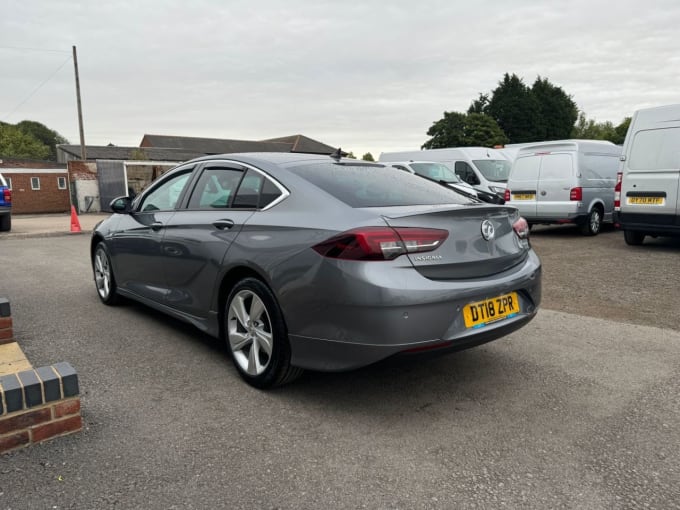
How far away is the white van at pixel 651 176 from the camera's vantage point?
873 centimetres

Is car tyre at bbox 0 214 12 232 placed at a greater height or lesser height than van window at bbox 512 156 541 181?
lesser

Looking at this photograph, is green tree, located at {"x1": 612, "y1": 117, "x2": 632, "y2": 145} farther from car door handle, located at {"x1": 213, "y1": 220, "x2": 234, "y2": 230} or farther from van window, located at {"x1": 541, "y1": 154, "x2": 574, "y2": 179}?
car door handle, located at {"x1": 213, "y1": 220, "x2": 234, "y2": 230}

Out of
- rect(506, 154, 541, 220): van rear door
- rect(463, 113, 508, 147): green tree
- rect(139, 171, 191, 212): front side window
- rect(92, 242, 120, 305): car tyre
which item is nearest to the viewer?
rect(139, 171, 191, 212): front side window

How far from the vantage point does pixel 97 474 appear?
2.44m

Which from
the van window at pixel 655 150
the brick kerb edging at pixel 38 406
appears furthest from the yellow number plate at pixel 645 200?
the brick kerb edging at pixel 38 406

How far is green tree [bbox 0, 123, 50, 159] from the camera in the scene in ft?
247

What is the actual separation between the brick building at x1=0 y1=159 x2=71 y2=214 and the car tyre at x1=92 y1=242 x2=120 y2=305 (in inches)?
1216

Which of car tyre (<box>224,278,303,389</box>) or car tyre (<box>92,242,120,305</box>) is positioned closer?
car tyre (<box>224,278,303,389</box>)

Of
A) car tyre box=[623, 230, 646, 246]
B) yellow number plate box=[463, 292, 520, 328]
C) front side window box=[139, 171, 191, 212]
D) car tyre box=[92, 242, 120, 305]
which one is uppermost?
front side window box=[139, 171, 191, 212]

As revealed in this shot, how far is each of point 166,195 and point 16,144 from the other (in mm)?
86288

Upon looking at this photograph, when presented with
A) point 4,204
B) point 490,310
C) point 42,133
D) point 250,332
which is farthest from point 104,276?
point 42,133

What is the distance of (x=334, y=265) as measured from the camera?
2.88m

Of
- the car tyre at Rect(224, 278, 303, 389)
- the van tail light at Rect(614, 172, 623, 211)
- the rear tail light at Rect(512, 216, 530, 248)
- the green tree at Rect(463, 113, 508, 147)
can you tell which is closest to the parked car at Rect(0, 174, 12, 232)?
the car tyre at Rect(224, 278, 303, 389)

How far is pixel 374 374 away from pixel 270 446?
3.84ft
